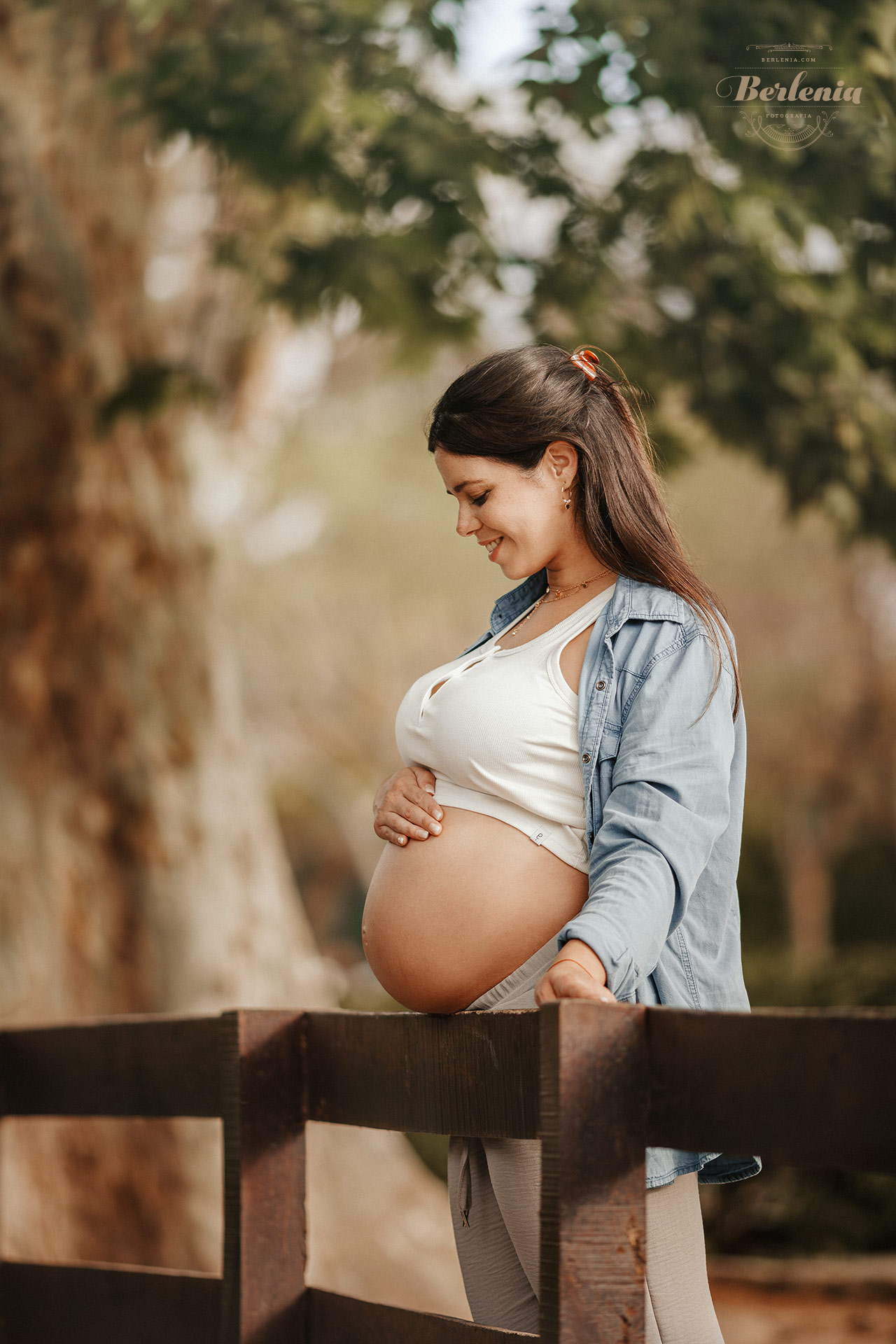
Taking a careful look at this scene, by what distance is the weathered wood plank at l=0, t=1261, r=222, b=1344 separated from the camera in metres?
2.09

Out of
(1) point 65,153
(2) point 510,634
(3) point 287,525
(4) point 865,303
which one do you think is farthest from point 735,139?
(3) point 287,525

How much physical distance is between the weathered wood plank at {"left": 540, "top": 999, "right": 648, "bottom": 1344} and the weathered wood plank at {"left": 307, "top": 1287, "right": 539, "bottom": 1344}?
0.14 m

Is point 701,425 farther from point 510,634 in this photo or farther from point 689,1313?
point 689,1313

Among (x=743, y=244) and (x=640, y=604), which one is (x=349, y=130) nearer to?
(x=743, y=244)

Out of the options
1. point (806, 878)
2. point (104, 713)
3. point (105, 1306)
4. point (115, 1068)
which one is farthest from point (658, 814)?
point (806, 878)

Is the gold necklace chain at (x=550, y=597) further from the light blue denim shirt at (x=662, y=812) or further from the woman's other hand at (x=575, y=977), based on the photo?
the woman's other hand at (x=575, y=977)

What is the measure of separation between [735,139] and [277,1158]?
→ 309 cm

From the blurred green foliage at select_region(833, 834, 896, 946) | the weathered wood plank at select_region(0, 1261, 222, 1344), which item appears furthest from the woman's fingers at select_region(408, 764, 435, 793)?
the blurred green foliage at select_region(833, 834, 896, 946)

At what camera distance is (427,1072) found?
5.72 feet

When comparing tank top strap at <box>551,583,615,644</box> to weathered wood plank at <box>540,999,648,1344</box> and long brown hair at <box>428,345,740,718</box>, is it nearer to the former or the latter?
long brown hair at <box>428,345,740,718</box>

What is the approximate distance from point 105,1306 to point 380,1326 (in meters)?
0.74

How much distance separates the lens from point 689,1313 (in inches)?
64.1

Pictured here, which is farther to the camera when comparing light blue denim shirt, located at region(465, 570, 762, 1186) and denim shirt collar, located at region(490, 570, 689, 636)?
denim shirt collar, located at region(490, 570, 689, 636)

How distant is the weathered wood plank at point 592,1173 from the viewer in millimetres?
1340
